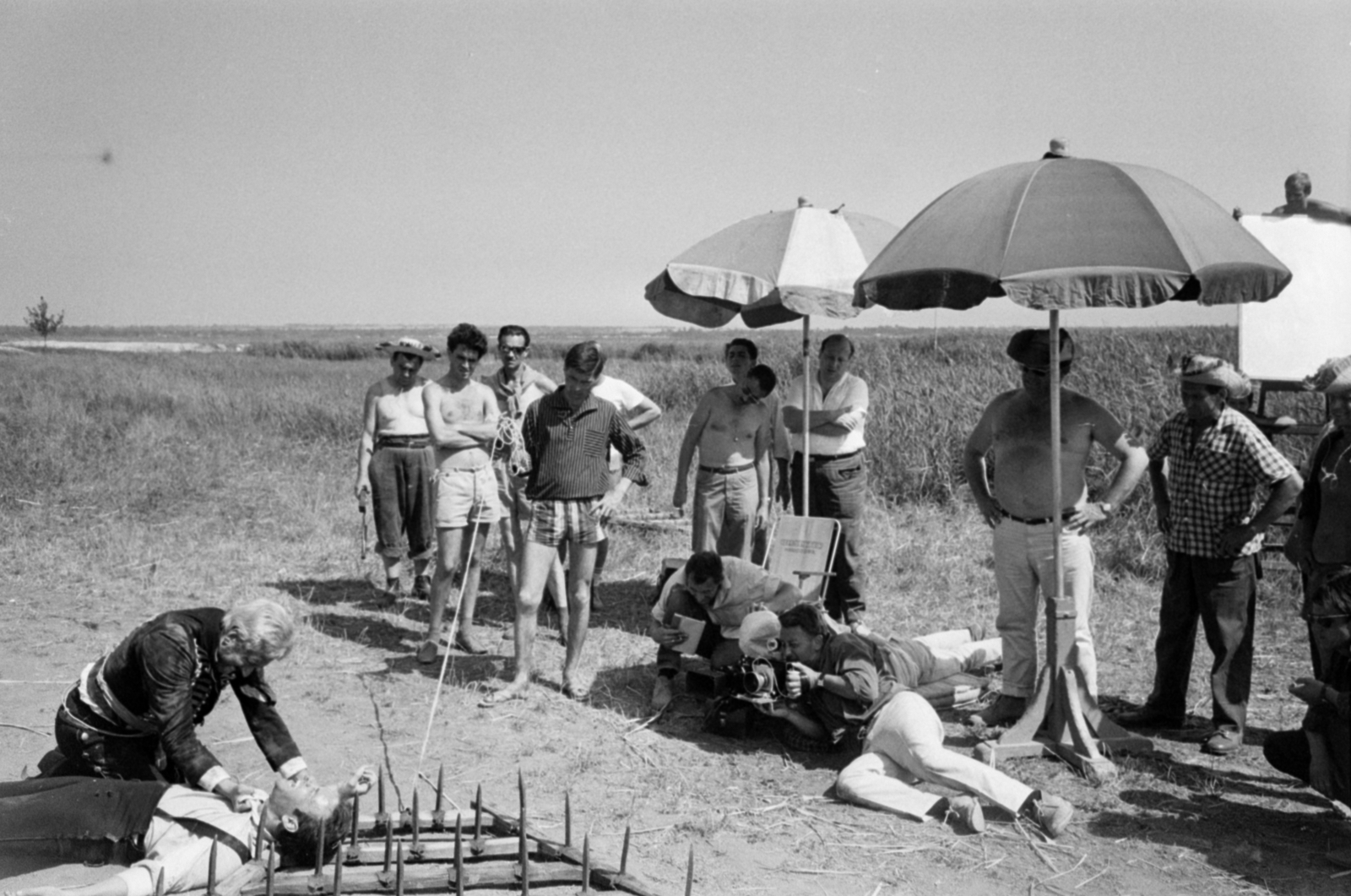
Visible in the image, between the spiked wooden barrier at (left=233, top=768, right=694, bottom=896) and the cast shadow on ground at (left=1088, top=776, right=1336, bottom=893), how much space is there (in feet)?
6.71

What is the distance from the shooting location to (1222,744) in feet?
18.9

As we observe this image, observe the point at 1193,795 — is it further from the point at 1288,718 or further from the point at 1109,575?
the point at 1109,575

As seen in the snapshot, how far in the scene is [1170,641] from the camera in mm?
6156

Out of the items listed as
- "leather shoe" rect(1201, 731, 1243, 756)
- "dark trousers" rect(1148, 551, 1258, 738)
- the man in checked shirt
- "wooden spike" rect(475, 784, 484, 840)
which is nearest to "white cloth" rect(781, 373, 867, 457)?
the man in checked shirt

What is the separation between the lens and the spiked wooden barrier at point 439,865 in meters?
3.95

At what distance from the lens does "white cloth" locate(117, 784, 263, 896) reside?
12.9 feet

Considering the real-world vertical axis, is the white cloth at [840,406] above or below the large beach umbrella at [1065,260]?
below

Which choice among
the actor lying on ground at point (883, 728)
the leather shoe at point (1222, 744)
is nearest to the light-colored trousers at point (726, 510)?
the actor lying on ground at point (883, 728)

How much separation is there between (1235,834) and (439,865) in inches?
130

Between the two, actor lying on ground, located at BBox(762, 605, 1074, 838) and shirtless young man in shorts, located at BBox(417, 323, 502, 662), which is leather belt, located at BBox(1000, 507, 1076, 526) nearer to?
actor lying on ground, located at BBox(762, 605, 1074, 838)

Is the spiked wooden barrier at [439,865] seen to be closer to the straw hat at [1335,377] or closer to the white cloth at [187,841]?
the white cloth at [187,841]

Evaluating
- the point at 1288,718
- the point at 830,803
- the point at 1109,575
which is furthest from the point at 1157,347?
the point at 830,803

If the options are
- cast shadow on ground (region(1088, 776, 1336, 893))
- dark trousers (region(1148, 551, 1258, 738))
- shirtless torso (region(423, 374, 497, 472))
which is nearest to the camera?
cast shadow on ground (region(1088, 776, 1336, 893))

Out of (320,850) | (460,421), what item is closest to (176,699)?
(320,850)
